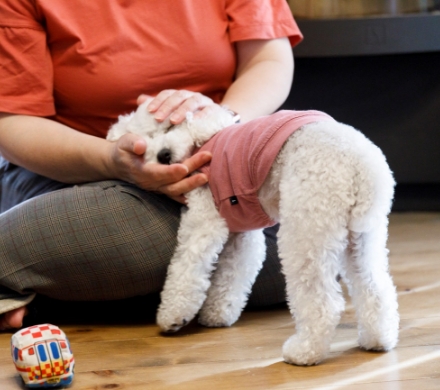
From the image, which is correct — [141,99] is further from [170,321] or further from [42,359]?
[42,359]

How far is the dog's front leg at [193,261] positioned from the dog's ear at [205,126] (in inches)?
3.4

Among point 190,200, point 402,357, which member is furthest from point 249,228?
point 402,357

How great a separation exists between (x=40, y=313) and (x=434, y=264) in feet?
2.88

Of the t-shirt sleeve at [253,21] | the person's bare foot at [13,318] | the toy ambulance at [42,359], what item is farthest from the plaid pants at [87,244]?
the t-shirt sleeve at [253,21]

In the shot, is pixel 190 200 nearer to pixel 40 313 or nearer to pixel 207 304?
pixel 207 304

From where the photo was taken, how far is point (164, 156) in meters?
1.17

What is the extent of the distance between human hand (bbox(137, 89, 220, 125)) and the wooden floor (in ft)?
1.23

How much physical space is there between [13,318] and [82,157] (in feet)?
1.03

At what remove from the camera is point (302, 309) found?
100cm

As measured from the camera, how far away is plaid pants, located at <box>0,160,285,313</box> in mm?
1222

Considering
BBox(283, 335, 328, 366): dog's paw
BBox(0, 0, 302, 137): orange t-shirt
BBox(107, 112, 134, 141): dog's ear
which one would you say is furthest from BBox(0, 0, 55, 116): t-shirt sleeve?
BBox(283, 335, 328, 366): dog's paw

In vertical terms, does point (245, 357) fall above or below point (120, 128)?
below

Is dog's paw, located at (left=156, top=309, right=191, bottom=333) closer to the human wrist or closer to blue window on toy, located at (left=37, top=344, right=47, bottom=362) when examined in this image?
blue window on toy, located at (left=37, top=344, right=47, bottom=362)

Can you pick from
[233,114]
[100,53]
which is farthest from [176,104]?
[100,53]
